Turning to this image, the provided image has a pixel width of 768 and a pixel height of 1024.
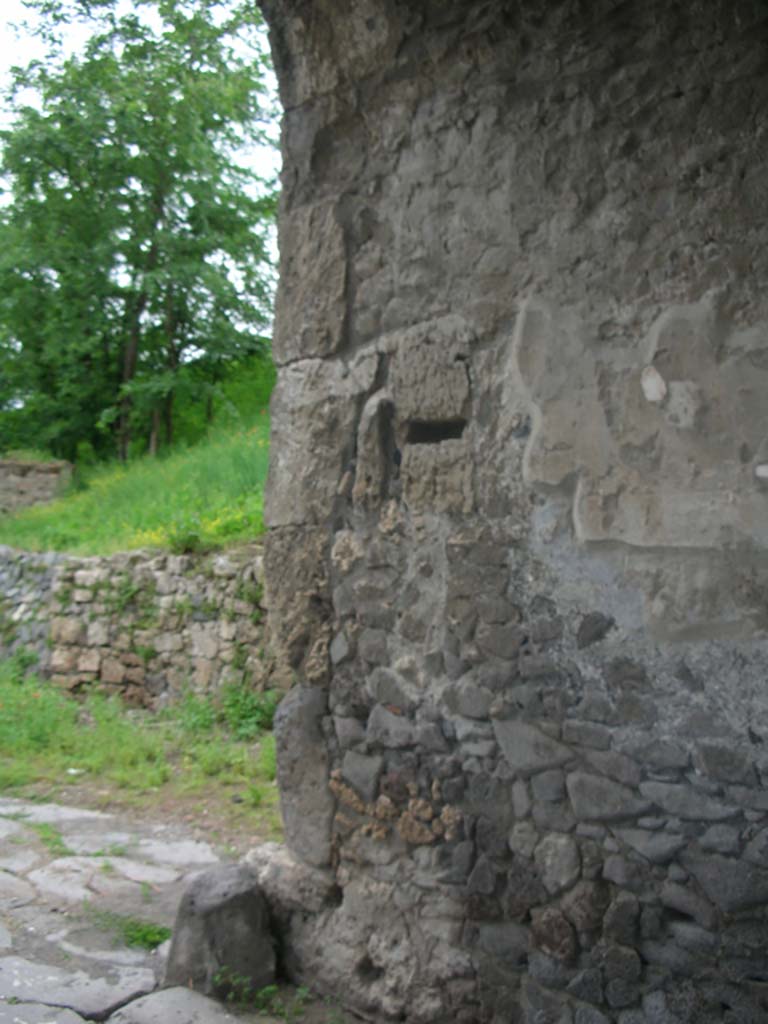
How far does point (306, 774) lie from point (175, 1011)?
71 centimetres

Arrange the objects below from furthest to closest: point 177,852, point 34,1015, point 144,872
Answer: point 177,852, point 144,872, point 34,1015

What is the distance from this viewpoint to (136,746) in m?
5.89

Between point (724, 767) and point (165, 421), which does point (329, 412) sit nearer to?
point (724, 767)

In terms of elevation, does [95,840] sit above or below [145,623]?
below

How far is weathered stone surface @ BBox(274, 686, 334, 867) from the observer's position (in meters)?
2.99

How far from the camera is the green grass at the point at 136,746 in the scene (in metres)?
5.39

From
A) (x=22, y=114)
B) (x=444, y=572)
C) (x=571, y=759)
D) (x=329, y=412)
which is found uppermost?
(x=22, y=114)

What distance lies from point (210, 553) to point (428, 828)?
16.5 ft

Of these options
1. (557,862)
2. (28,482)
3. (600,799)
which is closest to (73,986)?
(557,862)

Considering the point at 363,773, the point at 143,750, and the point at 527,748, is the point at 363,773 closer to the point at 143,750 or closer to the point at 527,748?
the point at 527,748

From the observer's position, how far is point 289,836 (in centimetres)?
308

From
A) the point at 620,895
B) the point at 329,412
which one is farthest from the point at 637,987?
the point at 329,412

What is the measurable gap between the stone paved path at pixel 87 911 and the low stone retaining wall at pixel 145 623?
2100 millimetres

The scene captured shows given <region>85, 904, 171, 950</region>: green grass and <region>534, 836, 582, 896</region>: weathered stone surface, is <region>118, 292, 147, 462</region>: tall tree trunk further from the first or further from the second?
<region>534, 836, 582, 896</region>: weathered stone surface
